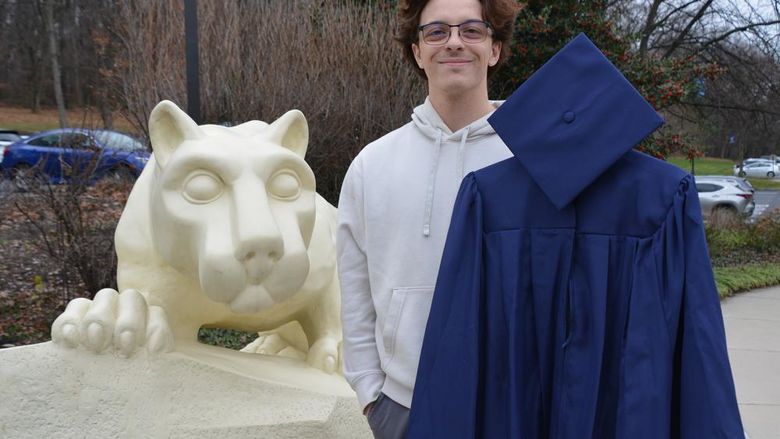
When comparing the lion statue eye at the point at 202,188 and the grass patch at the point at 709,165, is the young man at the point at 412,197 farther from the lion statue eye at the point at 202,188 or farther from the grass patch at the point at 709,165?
the grass patch at the point at 709,165

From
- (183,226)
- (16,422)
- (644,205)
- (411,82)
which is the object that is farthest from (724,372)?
(411,82)

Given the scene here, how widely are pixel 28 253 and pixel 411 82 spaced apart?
165 inches

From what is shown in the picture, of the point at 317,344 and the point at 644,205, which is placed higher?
the point at 644,205

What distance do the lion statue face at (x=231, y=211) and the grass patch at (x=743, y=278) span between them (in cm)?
809

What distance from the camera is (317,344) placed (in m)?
3.17

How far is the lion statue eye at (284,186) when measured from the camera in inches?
97.6

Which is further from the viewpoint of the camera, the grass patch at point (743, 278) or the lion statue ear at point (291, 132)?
the grass patch at point (743, 278)

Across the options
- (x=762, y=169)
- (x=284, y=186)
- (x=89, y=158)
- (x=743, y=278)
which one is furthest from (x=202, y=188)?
(x=762, y=169)

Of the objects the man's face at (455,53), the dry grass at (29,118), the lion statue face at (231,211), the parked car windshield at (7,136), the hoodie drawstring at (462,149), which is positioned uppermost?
the dry grass at (29,118)

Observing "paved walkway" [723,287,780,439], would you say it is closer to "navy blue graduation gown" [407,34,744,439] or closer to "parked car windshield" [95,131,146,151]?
"navy blue graduation gown" [407,34,744,439]

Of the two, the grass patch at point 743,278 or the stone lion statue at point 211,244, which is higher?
the stone lion statue at point 211,244

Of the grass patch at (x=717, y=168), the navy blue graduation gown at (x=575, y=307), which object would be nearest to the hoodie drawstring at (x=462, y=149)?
the navy blue graduation gown at (x=575, y=307)

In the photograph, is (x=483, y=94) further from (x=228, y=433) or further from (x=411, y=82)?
(x=411, y=82)

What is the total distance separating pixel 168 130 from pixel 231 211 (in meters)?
0.46
